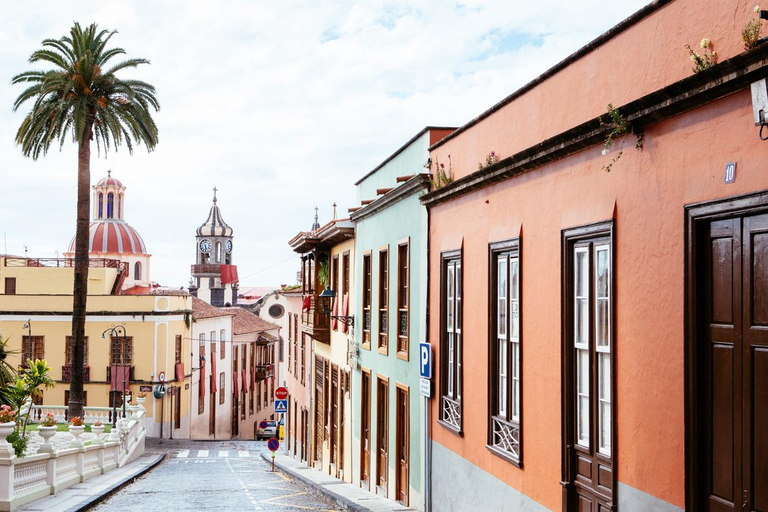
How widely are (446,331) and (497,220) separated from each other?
10.6ft

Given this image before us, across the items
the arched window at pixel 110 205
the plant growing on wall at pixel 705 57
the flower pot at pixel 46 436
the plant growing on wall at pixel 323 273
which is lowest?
the flower pot at pixel 46 436

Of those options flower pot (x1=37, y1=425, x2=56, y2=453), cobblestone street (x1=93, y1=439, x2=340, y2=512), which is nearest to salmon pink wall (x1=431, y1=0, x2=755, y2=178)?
cobblestone street (x1=93, y1=439, x2=340, y2=512)

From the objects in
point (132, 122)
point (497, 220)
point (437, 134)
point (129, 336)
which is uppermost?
point (132, 122)

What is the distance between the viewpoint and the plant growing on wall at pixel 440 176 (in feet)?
47.4

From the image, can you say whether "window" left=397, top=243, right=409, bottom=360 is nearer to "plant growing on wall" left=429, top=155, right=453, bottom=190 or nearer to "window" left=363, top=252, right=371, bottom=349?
"plant growing on wall" left=429, top=155, right=453, bottom=190

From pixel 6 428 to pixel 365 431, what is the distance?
8.06 meters

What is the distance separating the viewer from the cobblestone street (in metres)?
18.6

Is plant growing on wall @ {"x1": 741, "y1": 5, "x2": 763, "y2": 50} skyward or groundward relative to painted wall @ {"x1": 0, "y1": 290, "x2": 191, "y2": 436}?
skyward

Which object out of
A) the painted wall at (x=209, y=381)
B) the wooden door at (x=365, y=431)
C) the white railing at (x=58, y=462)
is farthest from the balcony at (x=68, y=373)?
the wooden door at (x=365, y=431)

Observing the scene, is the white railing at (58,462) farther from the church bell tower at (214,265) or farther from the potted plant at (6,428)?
the church bell tower at (214,265)

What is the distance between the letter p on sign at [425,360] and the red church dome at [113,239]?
73.2m

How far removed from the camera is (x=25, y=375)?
2022cm

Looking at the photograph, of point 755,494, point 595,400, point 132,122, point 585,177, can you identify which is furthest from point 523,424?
point 132,122

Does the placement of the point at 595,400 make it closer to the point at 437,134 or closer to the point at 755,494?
the point at 755,494
